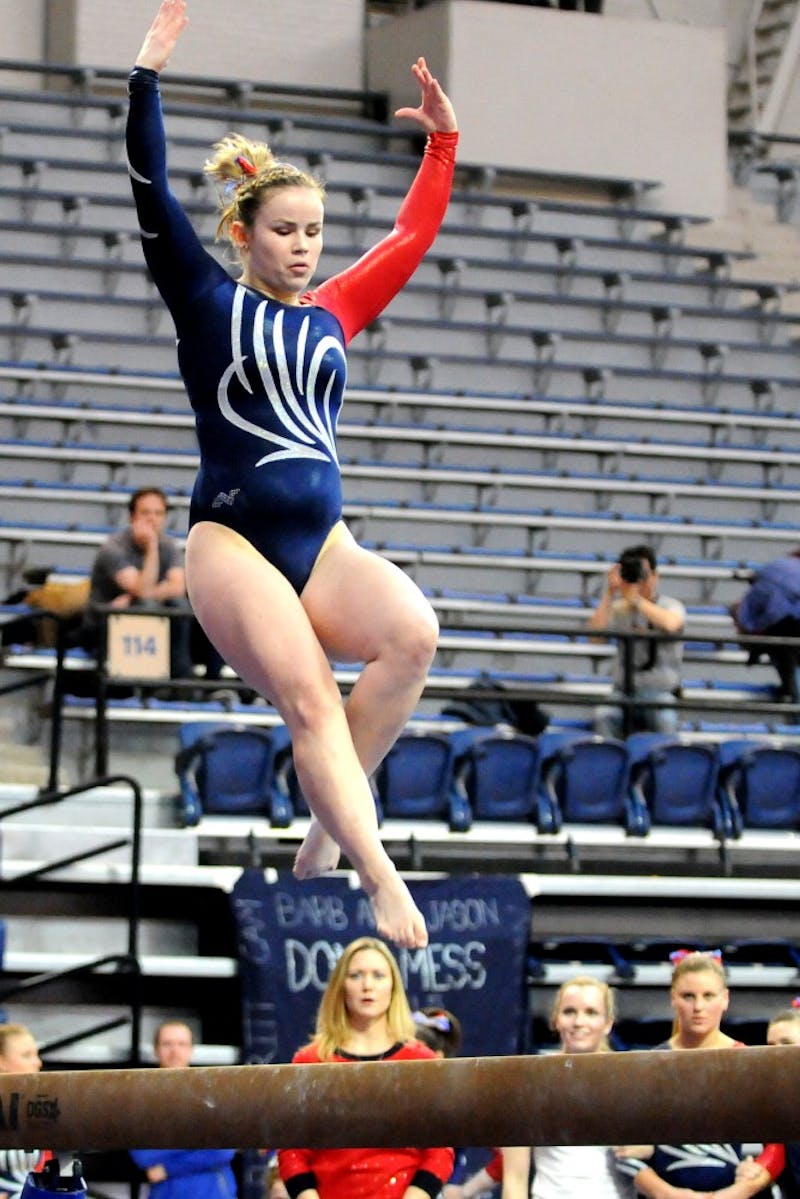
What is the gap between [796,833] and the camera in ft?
27.0

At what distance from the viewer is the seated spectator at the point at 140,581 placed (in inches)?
308

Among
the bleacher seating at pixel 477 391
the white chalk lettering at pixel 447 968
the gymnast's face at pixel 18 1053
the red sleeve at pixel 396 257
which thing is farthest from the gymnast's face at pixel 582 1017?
the bleacher seating at pixel 477 391

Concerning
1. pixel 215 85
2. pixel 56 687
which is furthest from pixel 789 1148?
pixel 215 85

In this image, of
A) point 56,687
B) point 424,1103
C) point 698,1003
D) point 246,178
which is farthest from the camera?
point 56,687

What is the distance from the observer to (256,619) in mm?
2906

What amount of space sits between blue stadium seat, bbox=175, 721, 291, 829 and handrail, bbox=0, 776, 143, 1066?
0.57m

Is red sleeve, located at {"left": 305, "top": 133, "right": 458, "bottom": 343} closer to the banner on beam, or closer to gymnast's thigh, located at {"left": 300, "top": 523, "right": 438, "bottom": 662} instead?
gymnast's thigh, located at {"left": 300, "top": 523, "right": 438, "bottom": 662}

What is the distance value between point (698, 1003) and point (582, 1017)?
41 centimetres

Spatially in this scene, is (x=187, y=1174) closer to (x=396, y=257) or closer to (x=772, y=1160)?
(x=772, y=1160)

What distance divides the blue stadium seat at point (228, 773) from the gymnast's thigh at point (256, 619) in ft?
14.7

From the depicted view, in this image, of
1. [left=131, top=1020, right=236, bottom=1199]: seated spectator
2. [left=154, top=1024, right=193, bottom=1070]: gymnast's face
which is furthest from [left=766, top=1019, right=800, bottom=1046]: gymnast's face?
[left=154, top=1024, right=193, bottom=1070]: gymnast's face

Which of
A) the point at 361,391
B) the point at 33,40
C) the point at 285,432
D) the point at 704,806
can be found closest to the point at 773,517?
the point at 361,391

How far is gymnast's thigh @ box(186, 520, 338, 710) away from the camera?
9.53 ft

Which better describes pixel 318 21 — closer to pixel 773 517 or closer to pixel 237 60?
pixel 237 60
